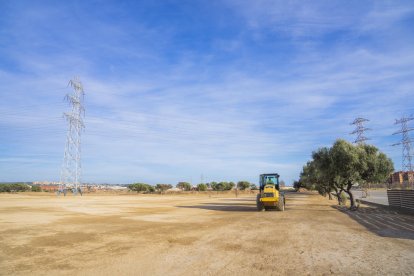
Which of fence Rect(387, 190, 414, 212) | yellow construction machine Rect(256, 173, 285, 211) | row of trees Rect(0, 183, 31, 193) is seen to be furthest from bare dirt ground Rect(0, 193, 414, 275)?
row of trees Rect(0, 183, 31, 193)

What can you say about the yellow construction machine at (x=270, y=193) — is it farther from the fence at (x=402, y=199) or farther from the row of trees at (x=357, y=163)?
the fence at (x=402, y=199)

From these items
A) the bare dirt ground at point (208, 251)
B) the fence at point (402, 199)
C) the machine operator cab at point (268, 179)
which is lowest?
the bare dirt ground at point (208, 251)

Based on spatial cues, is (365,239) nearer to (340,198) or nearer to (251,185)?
(340,198)

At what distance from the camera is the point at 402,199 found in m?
30.4

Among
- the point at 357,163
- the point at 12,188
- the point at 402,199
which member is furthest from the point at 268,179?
the point at 12,188

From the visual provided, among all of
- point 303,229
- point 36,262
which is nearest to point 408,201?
point 303,229

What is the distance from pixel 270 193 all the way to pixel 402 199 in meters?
14.3

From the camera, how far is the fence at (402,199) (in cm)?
2812

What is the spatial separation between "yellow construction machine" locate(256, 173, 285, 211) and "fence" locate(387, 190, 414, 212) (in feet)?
39.1

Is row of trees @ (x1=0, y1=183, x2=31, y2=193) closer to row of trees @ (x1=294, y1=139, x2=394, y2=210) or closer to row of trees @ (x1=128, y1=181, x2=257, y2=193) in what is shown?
row of trees @ (x1=128, y1=181, x2=257, y2=193)

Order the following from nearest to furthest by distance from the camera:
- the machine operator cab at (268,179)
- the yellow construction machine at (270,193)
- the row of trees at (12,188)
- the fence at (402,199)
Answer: the yellow construction machine at (270,193) → the fence at (402,199) → the machine operator cab at (268,179) → the row of trees at (12,188)

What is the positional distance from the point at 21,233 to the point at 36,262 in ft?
23.5

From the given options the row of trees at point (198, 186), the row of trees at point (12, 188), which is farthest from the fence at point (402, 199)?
the row of trees at point (12, 188)

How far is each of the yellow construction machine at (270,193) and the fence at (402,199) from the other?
11921mm
